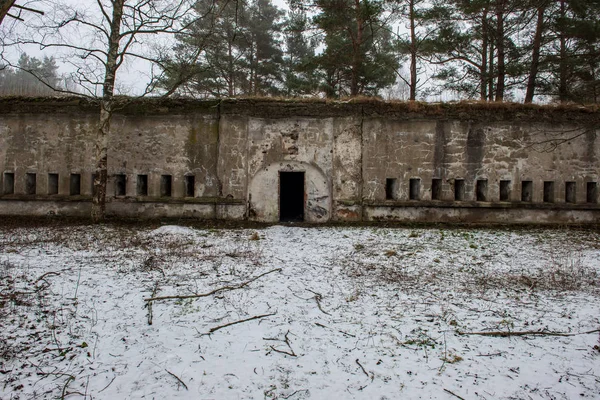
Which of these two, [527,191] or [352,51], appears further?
[352,51]

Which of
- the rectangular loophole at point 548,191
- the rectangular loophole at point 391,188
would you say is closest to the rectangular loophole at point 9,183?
the rectangular loophole at point 391,188

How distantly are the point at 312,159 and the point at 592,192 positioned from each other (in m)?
8.67

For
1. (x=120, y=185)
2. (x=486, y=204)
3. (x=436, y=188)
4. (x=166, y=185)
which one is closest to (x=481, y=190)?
(x=486, y=204)

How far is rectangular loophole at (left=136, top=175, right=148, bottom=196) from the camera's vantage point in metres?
10.9

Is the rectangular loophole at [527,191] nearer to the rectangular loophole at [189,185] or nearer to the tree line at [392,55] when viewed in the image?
the tree line at [392,55]

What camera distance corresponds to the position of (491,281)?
221 inches

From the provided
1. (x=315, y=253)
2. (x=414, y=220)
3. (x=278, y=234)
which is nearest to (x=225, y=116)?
(x=278, y=234)

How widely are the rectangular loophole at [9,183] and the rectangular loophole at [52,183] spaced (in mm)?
1185

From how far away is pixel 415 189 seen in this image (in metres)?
11.0

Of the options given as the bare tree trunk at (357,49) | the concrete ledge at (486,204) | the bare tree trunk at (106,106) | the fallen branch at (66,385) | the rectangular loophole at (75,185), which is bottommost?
the fallen branch at (66,385)

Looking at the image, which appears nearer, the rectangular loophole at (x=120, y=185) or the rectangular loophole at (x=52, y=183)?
the rectangular loophole at (x=120, y=185)

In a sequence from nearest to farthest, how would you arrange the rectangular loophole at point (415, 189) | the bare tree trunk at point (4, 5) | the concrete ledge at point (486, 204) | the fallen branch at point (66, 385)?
the fallen branch at point (66, 385) < the bare tree trunk at point (4, 5) < the concrete ledge at point (486, 204) < the rectangular loophole at point (415, 189)

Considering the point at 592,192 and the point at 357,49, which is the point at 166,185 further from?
the point at 592,192

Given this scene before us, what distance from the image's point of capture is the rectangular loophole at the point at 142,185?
10.9 metres
